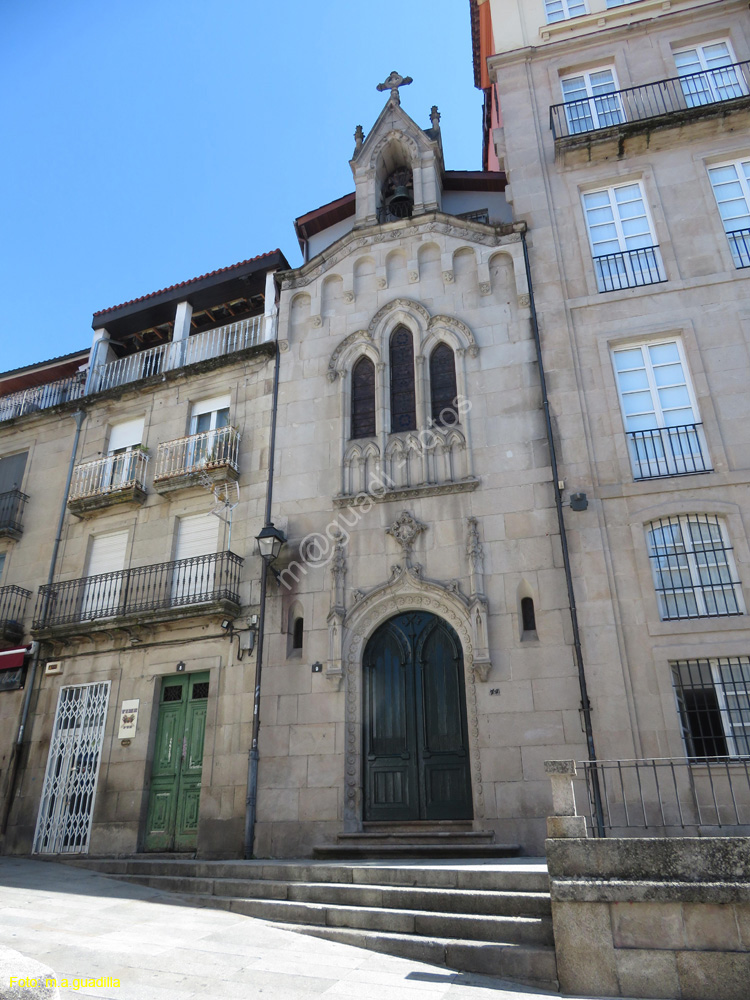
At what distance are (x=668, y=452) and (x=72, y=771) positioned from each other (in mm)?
13331

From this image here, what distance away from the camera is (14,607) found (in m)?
17.2

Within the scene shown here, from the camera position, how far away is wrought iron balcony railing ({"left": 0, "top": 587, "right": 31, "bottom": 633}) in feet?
56.0

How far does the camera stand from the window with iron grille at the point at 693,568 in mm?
11711

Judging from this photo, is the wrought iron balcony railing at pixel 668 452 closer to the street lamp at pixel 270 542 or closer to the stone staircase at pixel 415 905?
the street lamp at pixel 270 542

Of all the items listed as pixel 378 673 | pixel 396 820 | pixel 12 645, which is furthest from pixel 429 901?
pixel 12 645

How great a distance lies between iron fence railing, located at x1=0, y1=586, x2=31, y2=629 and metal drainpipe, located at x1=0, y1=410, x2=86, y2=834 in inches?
26.1

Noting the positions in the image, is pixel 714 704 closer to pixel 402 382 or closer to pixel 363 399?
pixel 402 382

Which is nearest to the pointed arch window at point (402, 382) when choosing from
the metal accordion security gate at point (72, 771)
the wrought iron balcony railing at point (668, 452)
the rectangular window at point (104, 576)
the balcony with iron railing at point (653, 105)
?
the wrought iron balcony railing at point (668, 452)

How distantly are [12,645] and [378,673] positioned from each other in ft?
30.5

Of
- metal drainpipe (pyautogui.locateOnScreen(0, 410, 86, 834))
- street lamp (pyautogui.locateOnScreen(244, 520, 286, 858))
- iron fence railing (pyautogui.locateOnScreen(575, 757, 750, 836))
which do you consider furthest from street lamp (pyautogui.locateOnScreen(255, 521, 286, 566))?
iron fence railing (pyautogui.locateOnScreen(575, 757, 750, 836))

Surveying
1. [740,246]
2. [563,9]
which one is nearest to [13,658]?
[740,246]

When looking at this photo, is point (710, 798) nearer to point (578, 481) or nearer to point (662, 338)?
point (578, 481)

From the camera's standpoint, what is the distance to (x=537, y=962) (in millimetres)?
6453

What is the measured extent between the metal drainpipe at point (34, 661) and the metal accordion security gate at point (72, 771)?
0.87m
